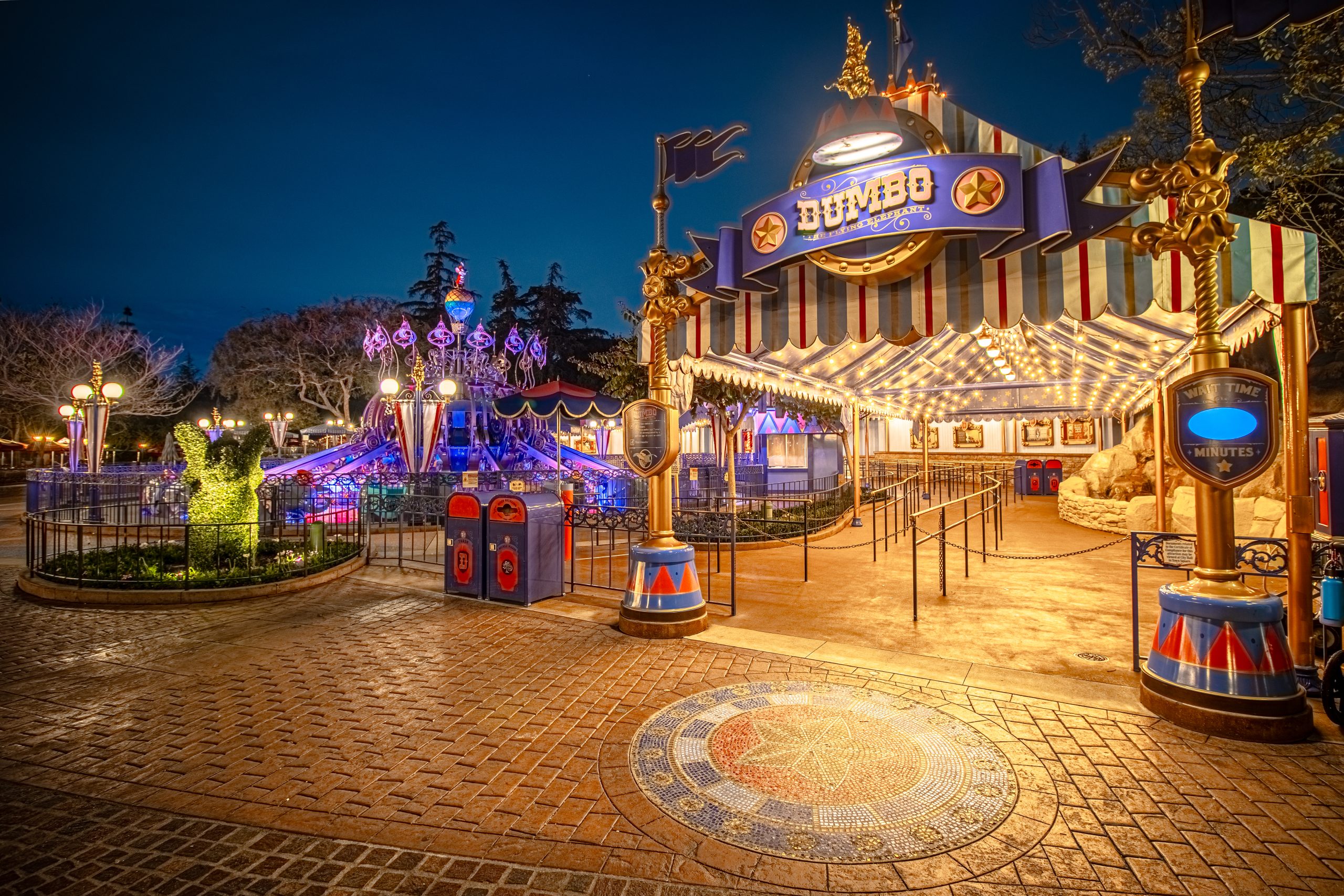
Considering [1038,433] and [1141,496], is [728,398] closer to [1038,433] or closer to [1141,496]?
[1141,496]

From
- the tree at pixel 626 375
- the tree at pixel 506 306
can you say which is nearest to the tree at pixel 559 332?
the tree at pixel 506 306

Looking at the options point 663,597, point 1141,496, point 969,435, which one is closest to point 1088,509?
point 1141,496

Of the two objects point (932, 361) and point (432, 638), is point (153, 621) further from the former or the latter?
point (932, 361)

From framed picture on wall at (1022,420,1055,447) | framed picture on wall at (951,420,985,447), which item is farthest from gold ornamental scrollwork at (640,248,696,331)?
framed picture on wall at (1022,420,1055,447)

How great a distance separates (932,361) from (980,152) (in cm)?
706

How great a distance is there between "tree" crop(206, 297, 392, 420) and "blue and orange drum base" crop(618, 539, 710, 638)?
1498 inches

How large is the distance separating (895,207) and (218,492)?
10.1 metres

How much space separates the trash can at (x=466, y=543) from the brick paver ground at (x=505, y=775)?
1959 mm

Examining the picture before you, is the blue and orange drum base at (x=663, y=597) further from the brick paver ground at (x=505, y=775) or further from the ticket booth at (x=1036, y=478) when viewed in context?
the ticket booth at (x=1036, y=478)

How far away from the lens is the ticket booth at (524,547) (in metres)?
7.75

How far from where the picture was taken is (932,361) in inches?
470

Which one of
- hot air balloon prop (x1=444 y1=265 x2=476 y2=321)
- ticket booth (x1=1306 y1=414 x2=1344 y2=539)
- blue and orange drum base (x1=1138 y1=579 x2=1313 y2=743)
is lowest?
blue and orange drum base (x1=1138 y1=579 x2=1313 y2=743)

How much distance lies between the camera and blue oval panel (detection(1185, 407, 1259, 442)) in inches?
167

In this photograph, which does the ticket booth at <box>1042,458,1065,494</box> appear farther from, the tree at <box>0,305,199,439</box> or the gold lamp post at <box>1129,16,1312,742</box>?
the tree at <box>0,305,199,439</box>
